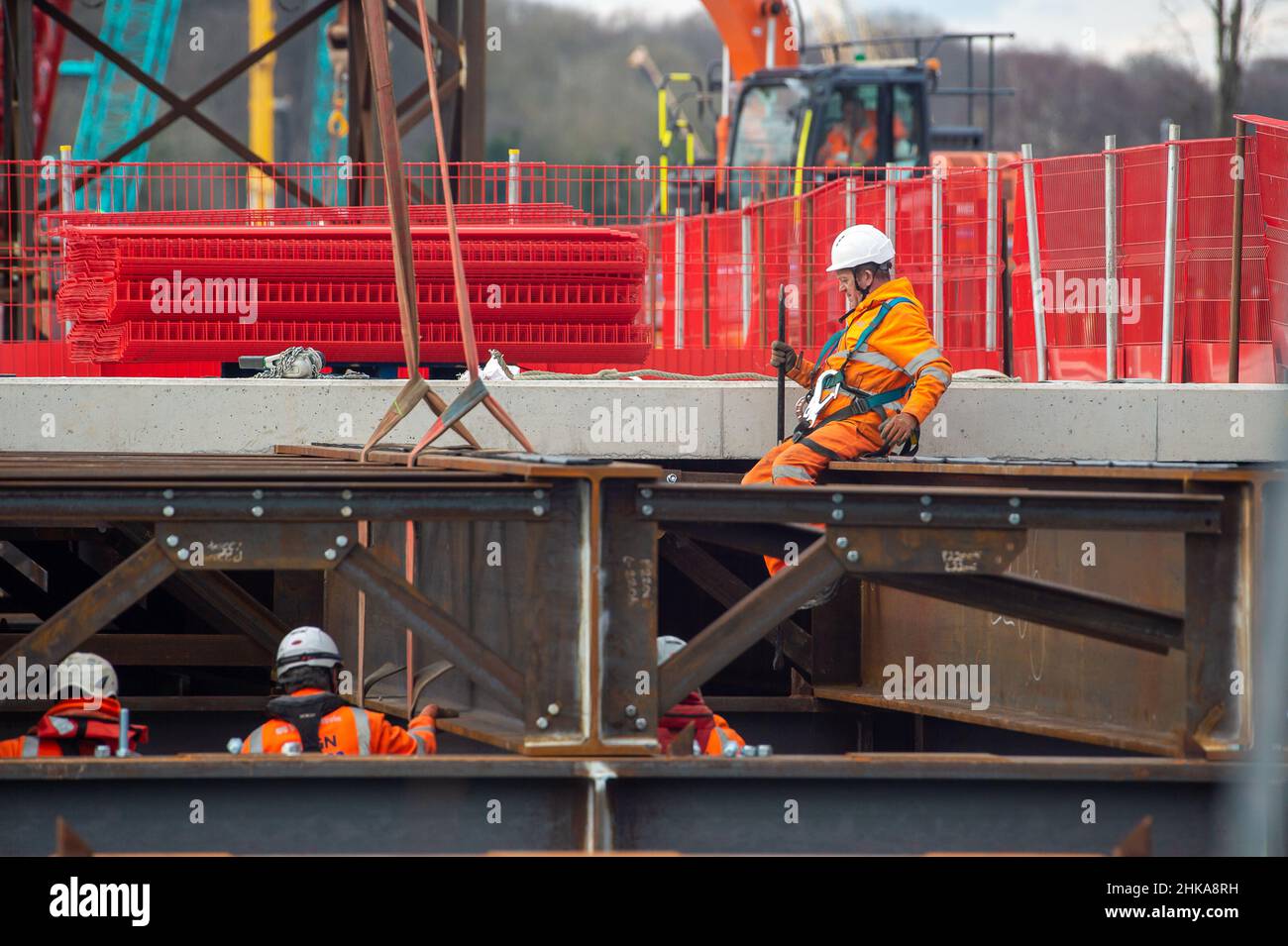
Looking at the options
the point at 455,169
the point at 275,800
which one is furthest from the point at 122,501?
the point at 455,169

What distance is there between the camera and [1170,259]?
11523 mm

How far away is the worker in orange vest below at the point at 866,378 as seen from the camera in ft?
29.8

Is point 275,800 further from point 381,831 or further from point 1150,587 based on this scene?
point 1150,587

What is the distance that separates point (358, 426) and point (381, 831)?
163 inches

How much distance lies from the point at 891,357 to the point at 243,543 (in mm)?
3991

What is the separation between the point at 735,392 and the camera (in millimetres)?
10422

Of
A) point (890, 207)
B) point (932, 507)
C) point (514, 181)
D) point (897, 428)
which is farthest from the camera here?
point (514, 181)

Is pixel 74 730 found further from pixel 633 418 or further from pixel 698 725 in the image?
pixel 633 418

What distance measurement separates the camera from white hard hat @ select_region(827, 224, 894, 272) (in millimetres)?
9602

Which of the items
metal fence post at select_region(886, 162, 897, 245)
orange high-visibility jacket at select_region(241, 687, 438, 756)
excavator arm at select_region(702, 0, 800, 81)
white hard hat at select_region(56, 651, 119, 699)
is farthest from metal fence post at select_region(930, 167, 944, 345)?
excavator arm at select_region(702, 0, 800, 81)

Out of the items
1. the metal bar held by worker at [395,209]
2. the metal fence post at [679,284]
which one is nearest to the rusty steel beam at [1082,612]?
the metal bar held by worker at [395,209]

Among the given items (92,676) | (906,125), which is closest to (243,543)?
(92,676)

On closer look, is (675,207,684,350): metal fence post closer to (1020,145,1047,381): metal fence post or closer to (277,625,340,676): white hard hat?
(1020,145,1047,381): metal fence post

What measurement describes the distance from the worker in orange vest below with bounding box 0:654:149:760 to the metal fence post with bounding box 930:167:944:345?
21.8 feet
